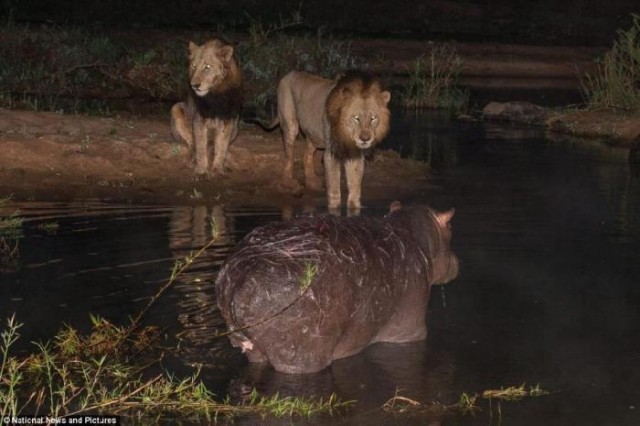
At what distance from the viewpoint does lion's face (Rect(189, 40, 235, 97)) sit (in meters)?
15.6

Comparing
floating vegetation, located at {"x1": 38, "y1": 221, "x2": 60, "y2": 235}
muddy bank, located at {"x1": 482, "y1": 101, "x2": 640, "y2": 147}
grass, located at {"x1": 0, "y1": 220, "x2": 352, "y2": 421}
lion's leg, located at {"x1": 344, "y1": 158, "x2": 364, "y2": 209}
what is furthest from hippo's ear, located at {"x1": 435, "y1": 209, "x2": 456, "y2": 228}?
muddy bank, located at {"x1": 482, "y1": 101, "x2": 640, "y2": 147}

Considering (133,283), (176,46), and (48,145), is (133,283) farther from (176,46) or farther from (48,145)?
(176,46)

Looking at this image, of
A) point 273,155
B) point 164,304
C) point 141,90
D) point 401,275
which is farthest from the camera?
point 141,90

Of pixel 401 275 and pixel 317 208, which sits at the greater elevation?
pixel 401 275

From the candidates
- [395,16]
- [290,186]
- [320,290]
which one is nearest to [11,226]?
[290,186]

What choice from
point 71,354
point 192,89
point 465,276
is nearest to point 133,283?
point 71,354

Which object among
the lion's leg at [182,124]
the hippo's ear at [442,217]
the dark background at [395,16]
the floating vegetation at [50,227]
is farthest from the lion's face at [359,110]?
the dark background at [395,16]

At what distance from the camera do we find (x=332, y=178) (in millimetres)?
14453

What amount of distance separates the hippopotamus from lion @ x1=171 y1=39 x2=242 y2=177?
7.05 metres

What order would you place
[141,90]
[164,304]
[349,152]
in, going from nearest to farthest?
1. [164,304]
2. [349,152]
3. [141,90]

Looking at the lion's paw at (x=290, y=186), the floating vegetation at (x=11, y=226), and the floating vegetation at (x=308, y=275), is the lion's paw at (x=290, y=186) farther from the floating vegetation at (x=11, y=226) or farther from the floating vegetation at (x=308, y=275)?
the floating vegetation at (x=308, y=275)

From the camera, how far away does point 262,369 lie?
325 inches

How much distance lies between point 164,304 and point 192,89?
6.44m

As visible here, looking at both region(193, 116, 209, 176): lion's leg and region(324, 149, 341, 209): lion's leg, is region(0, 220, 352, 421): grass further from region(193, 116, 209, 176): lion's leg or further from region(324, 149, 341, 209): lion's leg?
region(193, 116, 209, 176): lion's leg
